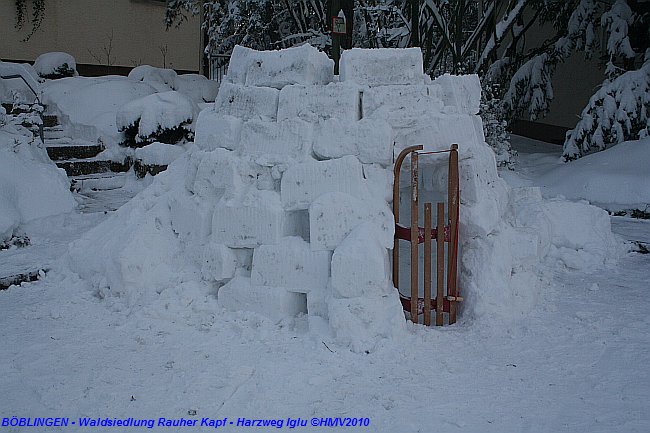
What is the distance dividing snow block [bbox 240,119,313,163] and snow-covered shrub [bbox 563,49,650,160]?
652 centimetres

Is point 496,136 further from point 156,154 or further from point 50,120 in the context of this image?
point 50,120

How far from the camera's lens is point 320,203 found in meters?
3.74

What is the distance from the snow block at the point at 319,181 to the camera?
3.81m

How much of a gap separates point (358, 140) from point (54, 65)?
363 inches

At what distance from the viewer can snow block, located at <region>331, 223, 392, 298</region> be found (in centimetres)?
348

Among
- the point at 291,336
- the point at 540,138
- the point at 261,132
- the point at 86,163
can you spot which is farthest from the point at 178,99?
the point at 540,138

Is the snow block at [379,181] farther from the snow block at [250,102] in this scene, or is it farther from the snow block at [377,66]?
the snow block at [250,102]

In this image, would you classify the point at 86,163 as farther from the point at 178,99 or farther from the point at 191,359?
the point at 191,359

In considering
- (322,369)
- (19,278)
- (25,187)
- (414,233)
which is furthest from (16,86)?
(322,369)

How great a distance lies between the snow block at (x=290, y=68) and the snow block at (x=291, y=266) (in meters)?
1.00

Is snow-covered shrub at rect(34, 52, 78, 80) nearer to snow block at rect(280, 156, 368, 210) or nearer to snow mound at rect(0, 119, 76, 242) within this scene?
snow mound at rect(0, 119, 76, 242)

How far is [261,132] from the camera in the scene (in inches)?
159

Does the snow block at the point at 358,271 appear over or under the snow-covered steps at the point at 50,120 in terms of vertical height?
under

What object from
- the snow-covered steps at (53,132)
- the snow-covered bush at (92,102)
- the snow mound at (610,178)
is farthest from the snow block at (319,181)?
the snow-covered steps at (53,132)
